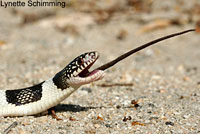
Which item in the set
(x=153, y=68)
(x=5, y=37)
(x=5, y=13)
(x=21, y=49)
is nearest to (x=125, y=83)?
(x=153, y=68)

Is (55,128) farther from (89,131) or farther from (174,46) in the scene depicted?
(174,46)

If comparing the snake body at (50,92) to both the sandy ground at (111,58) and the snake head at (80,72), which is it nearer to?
the snake head at (80,72)

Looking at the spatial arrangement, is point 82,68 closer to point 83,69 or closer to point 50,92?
point 83,69

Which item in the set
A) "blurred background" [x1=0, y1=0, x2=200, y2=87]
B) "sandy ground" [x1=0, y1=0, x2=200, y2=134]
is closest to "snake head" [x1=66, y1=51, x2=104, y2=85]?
"sandy ground" [x1=0, y1=0, x2=200, y2=134]

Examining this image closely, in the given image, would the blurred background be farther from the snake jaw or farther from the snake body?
the snake jaw

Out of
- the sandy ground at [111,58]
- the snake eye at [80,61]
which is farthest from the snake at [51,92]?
the sandy ground at [111,58]

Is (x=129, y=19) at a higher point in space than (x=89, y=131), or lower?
higher

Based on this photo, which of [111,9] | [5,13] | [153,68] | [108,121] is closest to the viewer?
[108,121]
